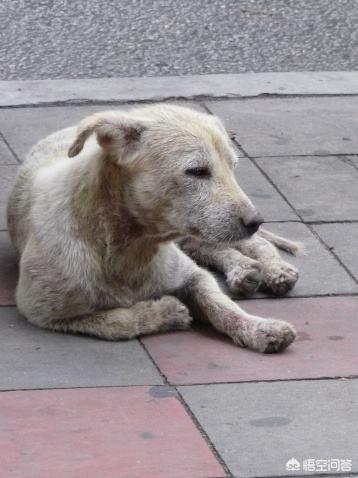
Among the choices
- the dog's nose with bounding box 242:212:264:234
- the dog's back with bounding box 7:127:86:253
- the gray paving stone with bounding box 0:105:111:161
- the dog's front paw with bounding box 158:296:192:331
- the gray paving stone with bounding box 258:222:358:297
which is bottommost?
the gray paving stone with bounding box 258:222:358:297

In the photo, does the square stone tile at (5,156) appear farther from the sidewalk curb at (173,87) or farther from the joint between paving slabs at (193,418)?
the joint between paving slabs at (193,418)

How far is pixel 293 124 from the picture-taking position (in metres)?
9.30

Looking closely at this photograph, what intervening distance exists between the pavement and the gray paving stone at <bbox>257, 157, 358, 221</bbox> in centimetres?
1

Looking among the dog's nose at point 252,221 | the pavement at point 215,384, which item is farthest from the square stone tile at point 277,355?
the dog's nose at point 252,221

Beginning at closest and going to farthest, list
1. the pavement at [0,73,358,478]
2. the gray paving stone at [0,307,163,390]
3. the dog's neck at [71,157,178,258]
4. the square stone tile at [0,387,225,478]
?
the square stone tile at [0,387,225,478]
the pavement at [0,73,358,478]
the gray paving stone at [0,307,163,390]
the dog's neck at [71,157,178,258]

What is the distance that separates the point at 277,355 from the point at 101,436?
1172 millimetres

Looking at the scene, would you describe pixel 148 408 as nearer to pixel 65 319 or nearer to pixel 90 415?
pixel 90 415

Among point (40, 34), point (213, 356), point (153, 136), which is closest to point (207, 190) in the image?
point (153, 136)

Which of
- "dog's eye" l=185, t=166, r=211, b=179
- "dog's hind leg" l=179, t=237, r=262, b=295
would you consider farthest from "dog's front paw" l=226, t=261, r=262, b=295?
"dog's eye" l=185, t=166, r=211, b=179

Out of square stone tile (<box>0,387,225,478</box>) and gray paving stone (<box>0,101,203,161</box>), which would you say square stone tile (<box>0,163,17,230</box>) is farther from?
→ square stone tile (<box>0,387,225,478</box>)

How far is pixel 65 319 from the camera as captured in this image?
250 inches

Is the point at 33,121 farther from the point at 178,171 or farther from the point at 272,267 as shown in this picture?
the point at 178,171

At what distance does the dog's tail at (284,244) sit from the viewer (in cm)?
731

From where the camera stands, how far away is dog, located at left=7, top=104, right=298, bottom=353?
19.9ft
